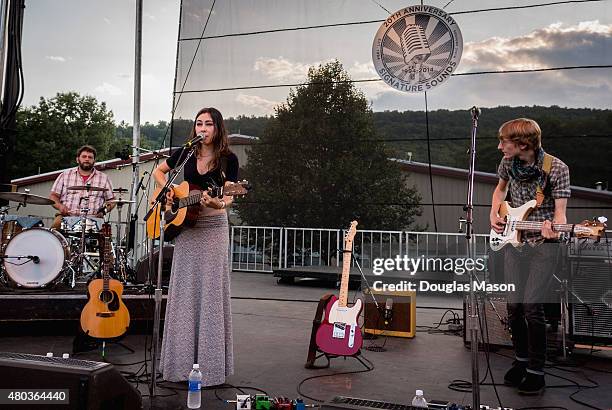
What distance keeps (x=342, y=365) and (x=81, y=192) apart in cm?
385

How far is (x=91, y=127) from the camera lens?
33969 millimetres

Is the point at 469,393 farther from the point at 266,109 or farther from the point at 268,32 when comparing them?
the point at 268,32

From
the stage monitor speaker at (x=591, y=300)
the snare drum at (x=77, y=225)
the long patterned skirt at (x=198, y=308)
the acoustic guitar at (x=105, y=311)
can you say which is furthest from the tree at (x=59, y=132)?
the stage monitor speaker at (x=591, y=300)

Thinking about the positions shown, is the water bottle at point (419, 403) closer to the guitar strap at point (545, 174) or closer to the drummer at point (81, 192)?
the guitar strap at point (545, 174)

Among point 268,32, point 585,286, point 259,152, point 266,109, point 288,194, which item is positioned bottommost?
point 585,286

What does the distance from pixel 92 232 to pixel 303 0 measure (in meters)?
4.94

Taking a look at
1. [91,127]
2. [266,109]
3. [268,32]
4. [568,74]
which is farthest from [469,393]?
[91,127]

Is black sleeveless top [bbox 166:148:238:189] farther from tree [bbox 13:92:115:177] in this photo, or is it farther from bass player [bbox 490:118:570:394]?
tree [bbox 13:92:115:177]

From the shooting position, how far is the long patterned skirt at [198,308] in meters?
2.95

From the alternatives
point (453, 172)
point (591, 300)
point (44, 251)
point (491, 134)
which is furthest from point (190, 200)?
point (491, 134)

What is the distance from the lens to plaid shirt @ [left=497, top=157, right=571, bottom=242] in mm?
2992

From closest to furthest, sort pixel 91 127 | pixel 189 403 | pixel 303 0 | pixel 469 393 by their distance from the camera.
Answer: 1. pixel 189 403
2. pixel 469 393
3. pixel 303 0
4. pixel 91 127

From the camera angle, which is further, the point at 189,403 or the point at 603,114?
the point at 603,114

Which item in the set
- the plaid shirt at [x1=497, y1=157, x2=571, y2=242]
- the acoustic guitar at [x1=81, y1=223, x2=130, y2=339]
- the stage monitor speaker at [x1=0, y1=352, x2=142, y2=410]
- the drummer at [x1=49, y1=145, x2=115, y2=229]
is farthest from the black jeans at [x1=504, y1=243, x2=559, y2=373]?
the drummer at [x1=49, y1=145, x2=115, y2=229]
